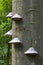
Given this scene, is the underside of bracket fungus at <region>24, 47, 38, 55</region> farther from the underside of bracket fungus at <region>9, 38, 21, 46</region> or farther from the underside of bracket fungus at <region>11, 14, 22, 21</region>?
the underside of bracket fungus at <region>11, 14, 22, 21</region>

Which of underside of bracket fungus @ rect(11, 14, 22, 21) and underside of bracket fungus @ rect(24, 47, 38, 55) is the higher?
underside of bracket fungus @ rect(11, 14, 22, 21)

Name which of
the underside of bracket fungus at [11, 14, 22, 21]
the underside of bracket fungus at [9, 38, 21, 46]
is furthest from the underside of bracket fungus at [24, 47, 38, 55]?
the underside of bracket fungus at [11, 14, 22, 21]

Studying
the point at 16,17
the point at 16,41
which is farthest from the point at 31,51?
the point at 16,17

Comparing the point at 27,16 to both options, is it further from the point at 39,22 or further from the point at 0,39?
the point at 0,39

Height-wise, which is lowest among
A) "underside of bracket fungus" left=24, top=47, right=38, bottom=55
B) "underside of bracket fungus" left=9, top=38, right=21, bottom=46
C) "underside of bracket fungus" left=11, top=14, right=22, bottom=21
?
"underside of bracket fungus" left=24, top=47, right=38, bottom=55

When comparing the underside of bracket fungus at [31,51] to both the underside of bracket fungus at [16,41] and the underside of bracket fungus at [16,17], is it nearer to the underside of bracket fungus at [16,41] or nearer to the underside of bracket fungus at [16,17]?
the underside of bracket fungus at [16,41]

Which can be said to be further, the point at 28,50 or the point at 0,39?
the point at 0,39


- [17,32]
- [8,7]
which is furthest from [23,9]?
[8,7]

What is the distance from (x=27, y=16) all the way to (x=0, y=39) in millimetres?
10248

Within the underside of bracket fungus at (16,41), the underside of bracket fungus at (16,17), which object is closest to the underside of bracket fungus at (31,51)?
the underside of bracket fungus at (16,41)

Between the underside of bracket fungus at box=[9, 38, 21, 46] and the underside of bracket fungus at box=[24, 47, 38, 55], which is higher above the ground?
the underside of bracket fungus at box=[9, 38, 21, 46]

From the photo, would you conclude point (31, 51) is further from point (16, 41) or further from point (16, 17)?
point (16, 17)

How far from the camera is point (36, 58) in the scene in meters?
1.50

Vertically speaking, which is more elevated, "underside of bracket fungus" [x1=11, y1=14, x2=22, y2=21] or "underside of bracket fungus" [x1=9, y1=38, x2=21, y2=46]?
"underside of bracket fungus" [x1=11, y1=14, x2=22, y2=21]
